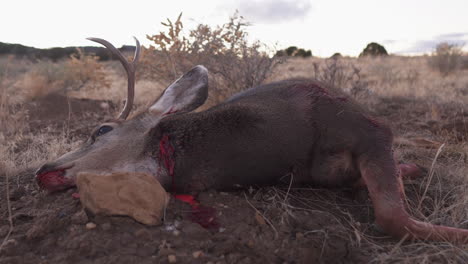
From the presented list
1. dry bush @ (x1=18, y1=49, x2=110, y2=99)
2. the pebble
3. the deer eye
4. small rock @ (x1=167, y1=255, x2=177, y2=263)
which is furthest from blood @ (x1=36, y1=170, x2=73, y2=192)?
dry bush @ (x1=18, y1=49, x2=110, y2=99)

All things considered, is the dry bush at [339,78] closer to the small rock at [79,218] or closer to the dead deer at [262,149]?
the dead deer at [262,149]

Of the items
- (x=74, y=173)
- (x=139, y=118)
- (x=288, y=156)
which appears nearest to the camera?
(x=288, y=156)

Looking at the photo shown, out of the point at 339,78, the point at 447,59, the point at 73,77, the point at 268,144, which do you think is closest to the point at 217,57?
the point at 339,78

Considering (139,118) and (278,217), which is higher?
(139,118)

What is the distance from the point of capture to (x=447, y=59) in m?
13.5

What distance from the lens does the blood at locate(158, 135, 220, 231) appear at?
2.15 m

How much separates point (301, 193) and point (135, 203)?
1.01m

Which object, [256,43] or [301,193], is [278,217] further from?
[256,43]

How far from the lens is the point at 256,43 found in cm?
594

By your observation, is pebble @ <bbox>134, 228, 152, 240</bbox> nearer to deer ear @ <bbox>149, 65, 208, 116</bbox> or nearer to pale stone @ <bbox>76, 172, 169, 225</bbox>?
pale stone @ <bbox>76, 172, 169, 225</bbox>

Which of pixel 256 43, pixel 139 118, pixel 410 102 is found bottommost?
pixel 410 102

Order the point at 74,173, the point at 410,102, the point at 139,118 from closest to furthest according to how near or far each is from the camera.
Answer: the point at 74,173, the point at 139,118, the point at 410,102

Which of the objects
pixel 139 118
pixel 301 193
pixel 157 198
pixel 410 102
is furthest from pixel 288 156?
pixel 410 102

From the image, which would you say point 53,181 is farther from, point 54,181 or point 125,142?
point 125,142
